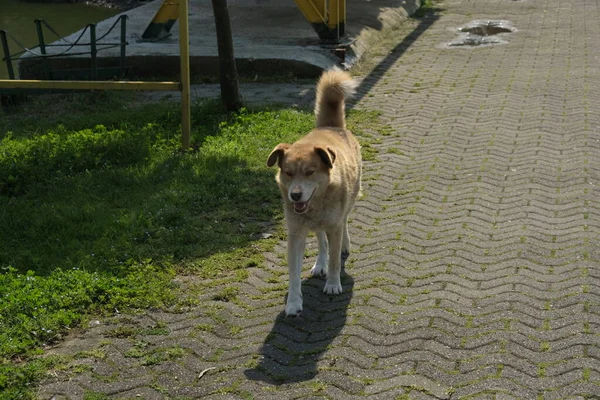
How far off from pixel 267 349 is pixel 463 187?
11.8ft

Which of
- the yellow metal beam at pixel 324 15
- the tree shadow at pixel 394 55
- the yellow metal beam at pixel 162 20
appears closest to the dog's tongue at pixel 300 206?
the tree shadow at pixel 394 55

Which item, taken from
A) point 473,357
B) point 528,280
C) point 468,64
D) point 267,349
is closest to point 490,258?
point 528,280

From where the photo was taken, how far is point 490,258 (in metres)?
6.74

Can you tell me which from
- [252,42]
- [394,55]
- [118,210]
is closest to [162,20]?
[252,42]

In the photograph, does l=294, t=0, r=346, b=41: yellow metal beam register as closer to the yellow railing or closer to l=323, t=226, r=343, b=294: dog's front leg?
the yellow railing

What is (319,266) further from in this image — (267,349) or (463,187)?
(463,187)

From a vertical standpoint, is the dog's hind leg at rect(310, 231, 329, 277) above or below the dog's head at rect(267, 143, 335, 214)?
below

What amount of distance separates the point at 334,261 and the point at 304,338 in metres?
0.75

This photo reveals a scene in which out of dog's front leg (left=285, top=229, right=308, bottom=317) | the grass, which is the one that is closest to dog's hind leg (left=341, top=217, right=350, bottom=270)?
the grass

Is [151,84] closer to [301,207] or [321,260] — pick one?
[321,260]

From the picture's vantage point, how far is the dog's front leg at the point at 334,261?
6086 millimetres

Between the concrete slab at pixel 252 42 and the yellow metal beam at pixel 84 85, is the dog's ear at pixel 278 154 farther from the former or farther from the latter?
the concrete slab at pixel 252 42

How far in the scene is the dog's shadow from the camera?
516 centimetres

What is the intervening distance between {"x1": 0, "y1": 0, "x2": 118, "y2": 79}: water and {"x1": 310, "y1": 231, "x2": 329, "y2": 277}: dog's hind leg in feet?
43.8
